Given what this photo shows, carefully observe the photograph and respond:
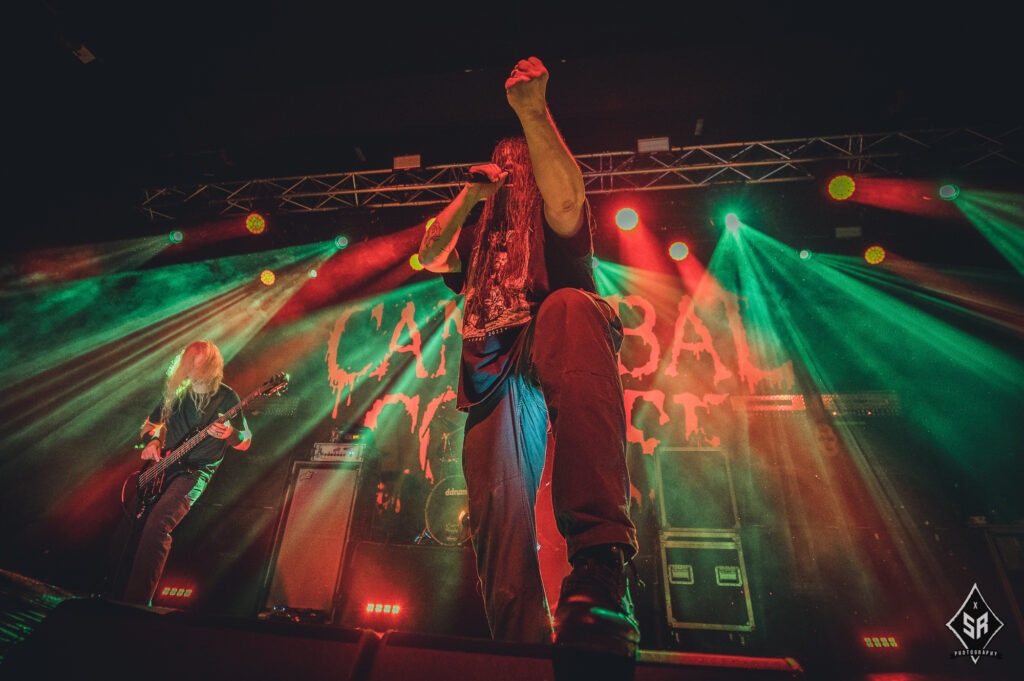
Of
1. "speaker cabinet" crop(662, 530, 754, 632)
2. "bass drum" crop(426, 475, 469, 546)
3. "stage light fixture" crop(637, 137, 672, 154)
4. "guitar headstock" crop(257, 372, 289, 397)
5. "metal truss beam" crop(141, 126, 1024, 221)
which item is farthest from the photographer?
"bass drum" crop(426, 475, 469, 546)

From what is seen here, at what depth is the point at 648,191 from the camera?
Answer: 5.95 m

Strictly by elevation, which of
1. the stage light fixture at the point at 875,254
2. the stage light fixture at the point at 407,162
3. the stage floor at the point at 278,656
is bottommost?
the stage floor at the point at 278,656

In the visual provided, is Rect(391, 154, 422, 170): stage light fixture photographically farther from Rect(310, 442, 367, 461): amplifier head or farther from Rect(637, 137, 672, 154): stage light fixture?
Rect(310, 442, 367, 461): amplifier head

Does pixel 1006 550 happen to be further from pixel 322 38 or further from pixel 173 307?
pixel 173 307

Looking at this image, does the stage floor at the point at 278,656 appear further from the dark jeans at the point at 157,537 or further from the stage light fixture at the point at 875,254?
the stage light fixture at the point at 875,254

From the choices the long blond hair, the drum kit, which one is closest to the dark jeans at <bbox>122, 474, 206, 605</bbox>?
the long blond hair

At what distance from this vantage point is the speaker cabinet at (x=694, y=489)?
5316 millimetres

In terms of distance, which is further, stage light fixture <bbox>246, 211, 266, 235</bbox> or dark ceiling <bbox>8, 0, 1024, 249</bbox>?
stage light fixture <bbox>246, 211, 266, 235</bbox>

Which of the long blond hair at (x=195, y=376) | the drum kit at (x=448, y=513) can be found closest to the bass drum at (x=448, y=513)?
the drum kit at (x=448, y=513)

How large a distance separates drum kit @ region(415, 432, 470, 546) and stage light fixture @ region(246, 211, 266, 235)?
171 inches

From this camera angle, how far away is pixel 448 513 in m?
5.75

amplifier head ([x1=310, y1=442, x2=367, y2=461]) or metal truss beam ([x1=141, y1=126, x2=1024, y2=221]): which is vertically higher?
metal truss beam ([x1=141, y1=126, x2=1024, y2=221])

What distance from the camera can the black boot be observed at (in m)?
0.75

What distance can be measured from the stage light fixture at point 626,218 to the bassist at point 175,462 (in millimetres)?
5330
